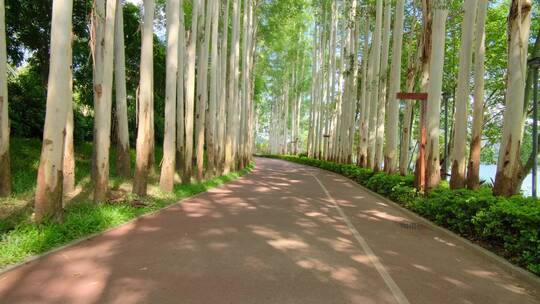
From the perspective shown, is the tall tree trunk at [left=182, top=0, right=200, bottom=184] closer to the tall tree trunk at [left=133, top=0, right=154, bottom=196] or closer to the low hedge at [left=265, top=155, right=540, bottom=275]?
the tall tree trunk at [left=133, top=0, right=154, bottom=196]

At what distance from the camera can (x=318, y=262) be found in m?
5.70

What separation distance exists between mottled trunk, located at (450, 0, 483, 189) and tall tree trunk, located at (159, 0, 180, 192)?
7.69 m

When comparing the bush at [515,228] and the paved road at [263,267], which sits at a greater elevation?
the bush at [515,228]

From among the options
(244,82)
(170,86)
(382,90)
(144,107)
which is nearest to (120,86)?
(170,86)

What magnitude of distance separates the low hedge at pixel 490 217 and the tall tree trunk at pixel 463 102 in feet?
2.04

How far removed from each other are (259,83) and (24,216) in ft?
128

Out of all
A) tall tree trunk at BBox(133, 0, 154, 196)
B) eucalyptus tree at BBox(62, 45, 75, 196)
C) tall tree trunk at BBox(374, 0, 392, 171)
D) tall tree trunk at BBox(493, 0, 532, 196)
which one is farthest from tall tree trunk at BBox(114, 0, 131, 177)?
tall tree trunk at BBox(374, 0, 392, 171)

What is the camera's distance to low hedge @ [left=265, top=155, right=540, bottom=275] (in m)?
5.82

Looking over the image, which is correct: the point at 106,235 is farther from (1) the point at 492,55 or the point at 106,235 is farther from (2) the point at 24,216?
(1) the point at 492,55

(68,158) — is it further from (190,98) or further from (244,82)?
(244,82)

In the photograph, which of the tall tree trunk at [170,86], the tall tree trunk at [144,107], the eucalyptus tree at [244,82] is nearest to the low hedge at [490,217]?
the tall tree trunk at [170,86]

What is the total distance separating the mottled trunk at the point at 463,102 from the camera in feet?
33.1

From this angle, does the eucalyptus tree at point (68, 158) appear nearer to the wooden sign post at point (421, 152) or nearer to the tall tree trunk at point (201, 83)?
the tall tree trunk at point (201, 83)

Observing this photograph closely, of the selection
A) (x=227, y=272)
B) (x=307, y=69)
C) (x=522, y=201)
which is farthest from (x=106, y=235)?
(x=307, y=69)
